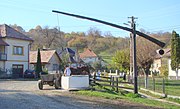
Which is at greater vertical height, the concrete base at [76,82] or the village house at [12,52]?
the village house at [12,52]

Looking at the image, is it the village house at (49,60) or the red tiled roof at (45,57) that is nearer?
the village house at (49,60)

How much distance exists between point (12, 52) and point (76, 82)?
30505 mm

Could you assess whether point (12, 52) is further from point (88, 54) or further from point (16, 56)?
point (88, 54)

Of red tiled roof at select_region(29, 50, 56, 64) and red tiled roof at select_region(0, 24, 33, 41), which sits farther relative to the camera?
red tiled roof at select_region(29, 50, 56, 64)

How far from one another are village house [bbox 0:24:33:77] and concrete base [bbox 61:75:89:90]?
88.6ft

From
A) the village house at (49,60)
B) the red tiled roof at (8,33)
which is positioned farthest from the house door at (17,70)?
the village house at (49,60)

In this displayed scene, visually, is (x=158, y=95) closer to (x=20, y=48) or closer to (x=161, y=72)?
(x=20, y=48)

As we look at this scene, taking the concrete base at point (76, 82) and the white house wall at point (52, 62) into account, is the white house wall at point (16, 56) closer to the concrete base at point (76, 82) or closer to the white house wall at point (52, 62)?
the white house wall at point (52, 62)

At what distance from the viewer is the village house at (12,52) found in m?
49.9

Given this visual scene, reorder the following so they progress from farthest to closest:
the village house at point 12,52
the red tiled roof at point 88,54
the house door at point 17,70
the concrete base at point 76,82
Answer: the red tiled roof at point 88,54 < the house door at point 17,70 < the village house at point 12,52 < the concrete base at point 76,82

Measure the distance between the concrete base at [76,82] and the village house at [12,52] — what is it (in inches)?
1063

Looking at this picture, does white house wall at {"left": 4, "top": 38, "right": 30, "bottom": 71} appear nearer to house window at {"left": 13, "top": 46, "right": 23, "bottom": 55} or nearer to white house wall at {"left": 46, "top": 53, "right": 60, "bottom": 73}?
house window at {"left": 13, "top": 46, "right": 23, "bottom": 55}

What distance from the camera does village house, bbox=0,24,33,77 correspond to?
49875 mm

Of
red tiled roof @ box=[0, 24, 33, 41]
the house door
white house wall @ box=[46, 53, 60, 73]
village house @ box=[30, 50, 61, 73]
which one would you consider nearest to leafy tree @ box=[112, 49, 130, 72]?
village house @ box=[30, 50, 61, 73]
